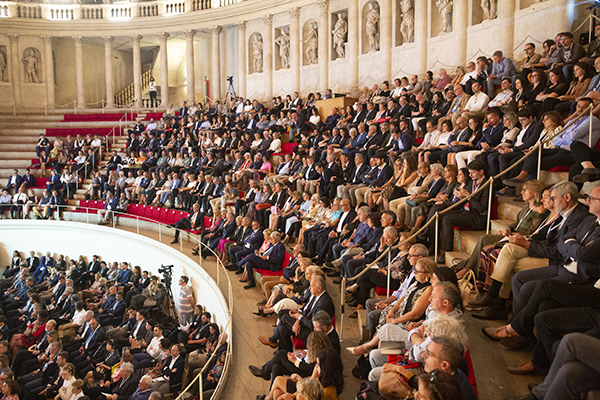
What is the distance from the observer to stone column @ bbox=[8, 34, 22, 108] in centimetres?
2316

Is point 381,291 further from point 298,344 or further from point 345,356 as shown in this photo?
point 298,344

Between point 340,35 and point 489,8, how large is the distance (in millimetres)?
6209

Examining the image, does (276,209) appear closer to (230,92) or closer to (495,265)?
(495,265)

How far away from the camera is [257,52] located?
71.1ft

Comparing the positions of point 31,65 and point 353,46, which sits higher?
point 31,65

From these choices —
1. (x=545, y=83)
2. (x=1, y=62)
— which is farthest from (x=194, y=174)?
(x=1, y=62)

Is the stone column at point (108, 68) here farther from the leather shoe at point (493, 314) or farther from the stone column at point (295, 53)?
the leather shoe at point (493, 314)

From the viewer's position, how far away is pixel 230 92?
2289 centimetres

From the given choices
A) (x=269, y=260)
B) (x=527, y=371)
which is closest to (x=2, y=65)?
(x=269, y=260)

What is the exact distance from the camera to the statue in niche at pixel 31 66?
925 inches

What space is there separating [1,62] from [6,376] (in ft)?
67.2

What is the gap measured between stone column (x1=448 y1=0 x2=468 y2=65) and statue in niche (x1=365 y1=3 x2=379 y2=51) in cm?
342

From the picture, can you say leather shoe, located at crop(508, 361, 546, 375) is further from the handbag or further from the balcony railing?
the balcony railing

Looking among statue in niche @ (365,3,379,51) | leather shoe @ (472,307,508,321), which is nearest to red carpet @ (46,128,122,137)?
statue in niche @ (365,3,379,51)
